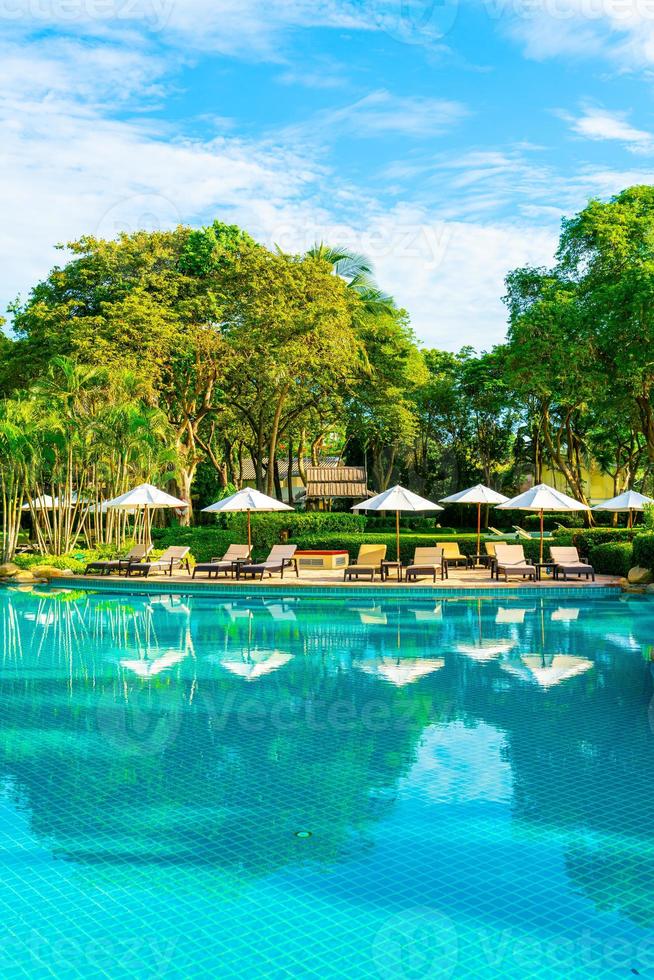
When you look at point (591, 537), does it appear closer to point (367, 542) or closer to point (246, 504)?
point (367, 542)

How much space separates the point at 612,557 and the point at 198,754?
1553cm

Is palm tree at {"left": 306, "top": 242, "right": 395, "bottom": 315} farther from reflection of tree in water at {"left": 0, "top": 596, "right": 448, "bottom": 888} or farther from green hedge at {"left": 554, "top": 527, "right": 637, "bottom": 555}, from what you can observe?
reflection of tree in water at {"left": 0, "top": 596, "right": 448, "bottom": 888}

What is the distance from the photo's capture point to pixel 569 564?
66.5ft

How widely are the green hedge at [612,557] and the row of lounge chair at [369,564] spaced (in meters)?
0.53

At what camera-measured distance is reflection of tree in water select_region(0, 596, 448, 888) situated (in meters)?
5.82

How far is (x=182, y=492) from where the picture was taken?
29594 millimetres

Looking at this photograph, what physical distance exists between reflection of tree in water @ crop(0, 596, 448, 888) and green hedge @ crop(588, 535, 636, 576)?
10.8 m

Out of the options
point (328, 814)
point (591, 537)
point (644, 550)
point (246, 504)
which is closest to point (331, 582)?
point (246, 504)

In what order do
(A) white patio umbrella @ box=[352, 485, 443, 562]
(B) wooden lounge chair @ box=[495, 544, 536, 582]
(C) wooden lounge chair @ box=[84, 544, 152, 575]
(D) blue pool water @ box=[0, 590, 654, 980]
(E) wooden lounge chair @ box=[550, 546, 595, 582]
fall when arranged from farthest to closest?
(C) wooden lounge chair @ box=[84, 544, 152, 575] → (A) white patio umbrella @ box=[352, 485, 443, 562] → (B) wooden lounge chair @ box=[495, 544, 536, 582] → (E) wooden lounge chair @ box=[550, 546, 595, 582] → (D) blue pool water @ box=[0, 590, 654, 980]

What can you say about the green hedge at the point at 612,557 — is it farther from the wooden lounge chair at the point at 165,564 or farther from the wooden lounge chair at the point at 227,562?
the wooden lounge chair at the point at 165,564

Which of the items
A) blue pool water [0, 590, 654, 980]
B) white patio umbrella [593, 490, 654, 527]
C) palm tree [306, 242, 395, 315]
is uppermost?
palm tree [306, 242, 395, 315]

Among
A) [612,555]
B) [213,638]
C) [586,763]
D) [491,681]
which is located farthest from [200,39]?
[612,555]

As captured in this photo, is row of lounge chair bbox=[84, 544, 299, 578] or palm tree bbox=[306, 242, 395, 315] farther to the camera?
palm tree bbox=[306, 242, 395, 315]

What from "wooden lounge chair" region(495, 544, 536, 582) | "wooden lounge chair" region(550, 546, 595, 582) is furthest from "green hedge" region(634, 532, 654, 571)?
"wooden lounge chair" region(495, 544, 536, 582)
